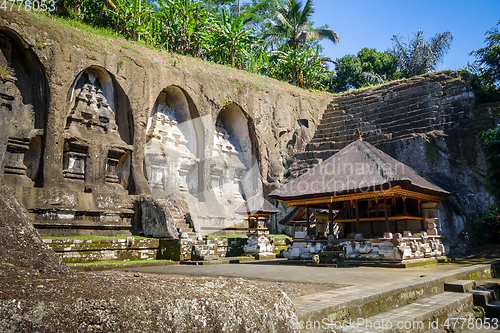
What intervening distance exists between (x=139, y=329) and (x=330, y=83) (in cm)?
3554

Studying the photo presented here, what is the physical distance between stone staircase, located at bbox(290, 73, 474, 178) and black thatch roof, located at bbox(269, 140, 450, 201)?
269 inches

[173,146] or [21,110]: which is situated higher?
[21,110]

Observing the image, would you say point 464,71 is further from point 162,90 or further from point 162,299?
point 162,299

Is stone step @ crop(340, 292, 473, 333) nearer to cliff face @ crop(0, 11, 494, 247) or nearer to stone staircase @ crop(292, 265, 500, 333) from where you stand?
stone staircase @ crop(292, 265, 500, 333)

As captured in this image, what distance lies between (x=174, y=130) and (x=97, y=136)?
390 cm

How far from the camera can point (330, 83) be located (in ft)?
116

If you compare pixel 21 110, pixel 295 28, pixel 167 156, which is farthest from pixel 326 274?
pixel 295 28

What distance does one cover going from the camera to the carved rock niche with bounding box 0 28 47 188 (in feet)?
40.0

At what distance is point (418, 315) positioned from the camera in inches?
171

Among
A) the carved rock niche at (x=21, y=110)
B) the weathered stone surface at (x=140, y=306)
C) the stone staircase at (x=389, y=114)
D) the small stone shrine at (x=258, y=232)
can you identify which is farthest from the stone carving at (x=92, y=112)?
the weathered stone surface at (x=140, y=306)

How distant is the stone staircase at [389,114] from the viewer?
57.7 ft

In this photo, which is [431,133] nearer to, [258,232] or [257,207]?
[257,207]

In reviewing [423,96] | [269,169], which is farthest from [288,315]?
[423,96]

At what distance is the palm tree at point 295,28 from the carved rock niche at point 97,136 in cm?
1536
